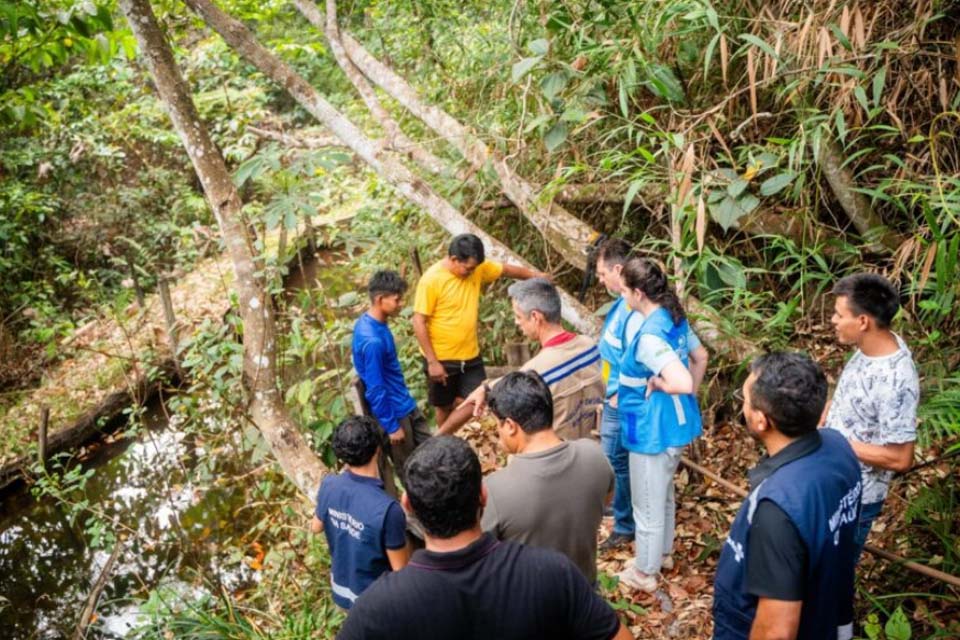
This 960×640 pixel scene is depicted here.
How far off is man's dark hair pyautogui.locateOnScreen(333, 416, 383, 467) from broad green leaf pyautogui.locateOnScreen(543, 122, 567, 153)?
2.68 m

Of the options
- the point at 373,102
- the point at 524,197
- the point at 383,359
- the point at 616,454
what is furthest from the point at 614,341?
the point at 373,102

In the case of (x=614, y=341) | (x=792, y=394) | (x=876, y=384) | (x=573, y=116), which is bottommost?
(x=614, y=341)

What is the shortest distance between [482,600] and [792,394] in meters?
1.15

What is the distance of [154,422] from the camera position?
829 centimetres

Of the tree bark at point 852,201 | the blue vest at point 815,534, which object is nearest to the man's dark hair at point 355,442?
the blue vest at point 815,534

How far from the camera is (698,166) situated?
15.4ft

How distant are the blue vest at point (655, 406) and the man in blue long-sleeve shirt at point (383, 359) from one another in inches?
61.5

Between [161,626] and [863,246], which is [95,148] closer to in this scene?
[161,626]

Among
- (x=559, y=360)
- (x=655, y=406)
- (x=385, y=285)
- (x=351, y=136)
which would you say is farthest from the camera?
(x=351, y=136)

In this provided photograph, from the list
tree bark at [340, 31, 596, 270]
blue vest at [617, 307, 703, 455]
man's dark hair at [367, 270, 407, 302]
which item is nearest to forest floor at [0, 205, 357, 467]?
tree bark at [340, 31, 596, 270]

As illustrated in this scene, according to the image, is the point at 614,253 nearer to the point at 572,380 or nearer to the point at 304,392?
the point at 572,380

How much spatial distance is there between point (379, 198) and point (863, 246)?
5730mm

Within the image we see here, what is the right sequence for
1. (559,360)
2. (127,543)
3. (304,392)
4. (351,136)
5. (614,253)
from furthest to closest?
1. (127,543)
2. (351,136)
3. (304,392)
4. (614,253)
5. (559,360)

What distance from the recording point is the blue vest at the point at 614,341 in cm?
367
